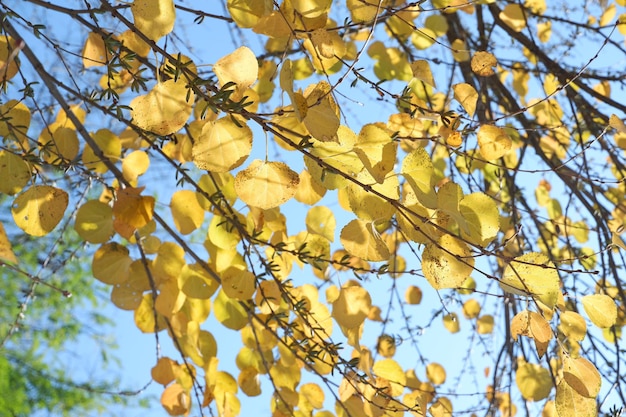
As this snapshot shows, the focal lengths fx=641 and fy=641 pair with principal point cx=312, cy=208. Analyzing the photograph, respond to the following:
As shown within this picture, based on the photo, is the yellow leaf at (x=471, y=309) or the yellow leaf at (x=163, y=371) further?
the yellow leaf at (x=471, y=309)

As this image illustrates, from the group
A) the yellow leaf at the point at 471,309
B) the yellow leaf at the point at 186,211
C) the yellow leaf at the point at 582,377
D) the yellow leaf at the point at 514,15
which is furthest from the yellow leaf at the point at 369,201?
the yellow leaf at the point at 471,309

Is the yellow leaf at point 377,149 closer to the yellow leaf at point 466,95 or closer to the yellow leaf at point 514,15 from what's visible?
the yellow leaf at point 466,95

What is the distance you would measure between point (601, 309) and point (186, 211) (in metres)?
0.53

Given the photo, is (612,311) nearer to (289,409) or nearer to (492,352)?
(289,409)

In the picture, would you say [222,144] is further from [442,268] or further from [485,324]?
A: [485,324]

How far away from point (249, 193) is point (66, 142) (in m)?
0.46

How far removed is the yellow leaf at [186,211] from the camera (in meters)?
0.87

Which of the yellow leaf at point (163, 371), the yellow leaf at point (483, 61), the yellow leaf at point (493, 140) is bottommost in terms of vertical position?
the yellow leaf at point (163, 371)

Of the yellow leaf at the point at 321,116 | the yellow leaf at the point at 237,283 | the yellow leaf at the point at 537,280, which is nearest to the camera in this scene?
the yellow leaf at the point at 321,116

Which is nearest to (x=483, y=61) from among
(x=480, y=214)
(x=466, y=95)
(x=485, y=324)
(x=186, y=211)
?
(x=466, y=95)

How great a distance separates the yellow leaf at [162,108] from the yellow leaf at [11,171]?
32 cm

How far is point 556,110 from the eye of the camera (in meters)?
1.42

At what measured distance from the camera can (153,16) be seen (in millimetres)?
527

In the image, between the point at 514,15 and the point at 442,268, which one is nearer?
the point at 442,268
